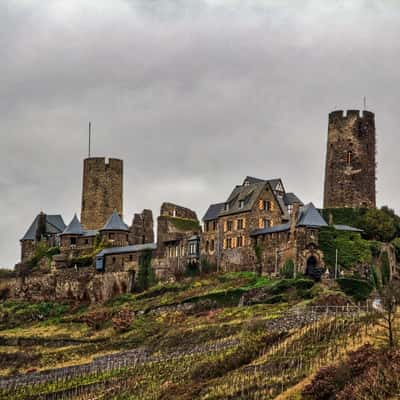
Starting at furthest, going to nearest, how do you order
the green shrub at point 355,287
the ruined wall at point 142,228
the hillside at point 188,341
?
the ruined wall at point 142,228
the green shrub at point 355,287
the hillside at point 188,341

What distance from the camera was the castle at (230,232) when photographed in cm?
9031

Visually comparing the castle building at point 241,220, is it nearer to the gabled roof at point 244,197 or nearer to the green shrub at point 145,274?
the gabled roof at point 244,197

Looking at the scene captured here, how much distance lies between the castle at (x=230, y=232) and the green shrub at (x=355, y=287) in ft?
9.99

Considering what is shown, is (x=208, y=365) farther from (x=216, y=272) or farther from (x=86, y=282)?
(x=86, y=282)

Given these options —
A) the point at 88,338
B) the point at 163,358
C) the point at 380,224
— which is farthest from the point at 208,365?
the point at 380,224

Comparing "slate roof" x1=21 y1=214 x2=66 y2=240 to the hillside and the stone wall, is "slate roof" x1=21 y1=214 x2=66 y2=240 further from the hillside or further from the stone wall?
the stone wall

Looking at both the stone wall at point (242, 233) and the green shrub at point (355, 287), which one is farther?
the stone wall at point (242, 233)

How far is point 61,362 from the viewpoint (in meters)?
79.9

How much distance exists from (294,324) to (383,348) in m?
15.1

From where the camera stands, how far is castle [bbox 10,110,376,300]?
90.3m

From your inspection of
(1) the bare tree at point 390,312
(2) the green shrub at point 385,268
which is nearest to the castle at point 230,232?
(2) the green shrub at point 385,268

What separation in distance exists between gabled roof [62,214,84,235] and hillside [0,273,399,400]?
33.9 ft

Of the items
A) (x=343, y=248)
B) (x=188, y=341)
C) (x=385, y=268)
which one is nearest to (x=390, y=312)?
(x=188, y=341)

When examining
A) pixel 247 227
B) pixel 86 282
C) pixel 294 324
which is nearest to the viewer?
pixel 294 324
